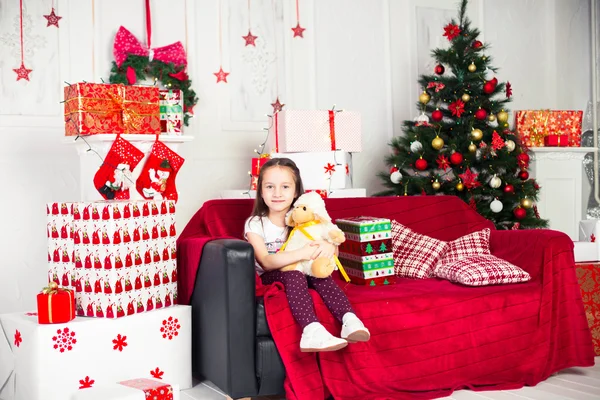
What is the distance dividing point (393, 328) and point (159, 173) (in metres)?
1.53

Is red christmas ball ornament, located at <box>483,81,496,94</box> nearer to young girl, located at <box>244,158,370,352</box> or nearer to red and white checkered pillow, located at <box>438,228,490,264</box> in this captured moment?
red and white checkered pillow, located at <box>438,228,490,264</box>

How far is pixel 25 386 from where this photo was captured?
108 inches

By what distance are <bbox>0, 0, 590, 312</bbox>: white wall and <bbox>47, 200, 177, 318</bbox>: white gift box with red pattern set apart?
1.21 metres

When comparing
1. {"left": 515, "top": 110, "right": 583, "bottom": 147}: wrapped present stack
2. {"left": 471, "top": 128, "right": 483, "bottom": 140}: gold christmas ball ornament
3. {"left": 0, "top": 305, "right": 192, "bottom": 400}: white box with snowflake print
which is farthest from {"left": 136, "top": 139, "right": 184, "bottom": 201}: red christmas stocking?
{"left": 515, "top": 110, "right": 583, "bottom": 147}: wrapped present stack

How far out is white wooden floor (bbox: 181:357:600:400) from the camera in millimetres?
2826

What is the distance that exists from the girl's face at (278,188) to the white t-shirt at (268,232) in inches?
2.9

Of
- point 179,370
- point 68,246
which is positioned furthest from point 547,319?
point 68,246

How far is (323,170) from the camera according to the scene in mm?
4105

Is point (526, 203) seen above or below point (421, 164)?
below

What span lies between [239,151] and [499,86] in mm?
1739

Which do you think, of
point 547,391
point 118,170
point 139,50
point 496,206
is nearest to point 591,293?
point 547,391

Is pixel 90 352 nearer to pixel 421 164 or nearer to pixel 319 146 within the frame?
pixel 319 146

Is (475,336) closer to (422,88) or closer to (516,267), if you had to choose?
(516,267)

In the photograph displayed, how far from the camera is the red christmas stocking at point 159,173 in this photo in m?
3.71
